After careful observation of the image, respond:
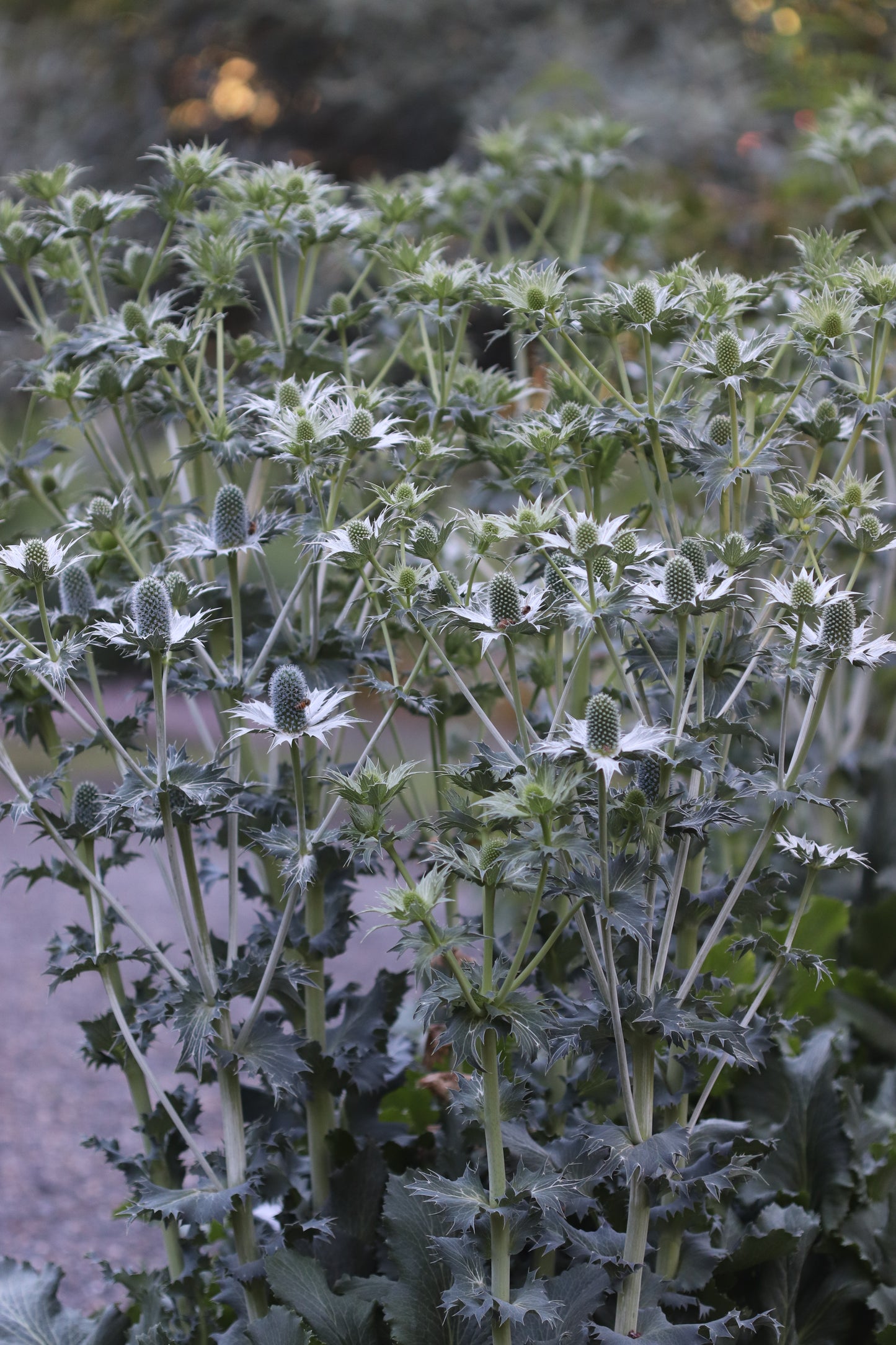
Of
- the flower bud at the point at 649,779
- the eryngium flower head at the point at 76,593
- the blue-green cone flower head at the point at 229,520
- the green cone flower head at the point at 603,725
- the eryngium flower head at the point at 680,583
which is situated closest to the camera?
the green cone flower head at the point at 603,725

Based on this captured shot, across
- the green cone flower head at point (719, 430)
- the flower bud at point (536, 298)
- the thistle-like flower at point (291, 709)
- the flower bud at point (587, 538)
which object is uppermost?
the flower bud at point (536, 298)

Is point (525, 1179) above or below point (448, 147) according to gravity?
below

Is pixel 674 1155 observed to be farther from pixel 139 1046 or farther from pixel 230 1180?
pixel 139 1046

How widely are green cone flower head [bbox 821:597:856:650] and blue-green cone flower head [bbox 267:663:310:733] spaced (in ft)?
2.13

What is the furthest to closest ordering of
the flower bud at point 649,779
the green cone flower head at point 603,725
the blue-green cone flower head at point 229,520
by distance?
the blue-green cone flower head at point 229,520 → the flower bud at point 649,779 → the green cone flower head at point 603,725

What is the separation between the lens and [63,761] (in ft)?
5.61

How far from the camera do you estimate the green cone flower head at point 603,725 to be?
1231 mm

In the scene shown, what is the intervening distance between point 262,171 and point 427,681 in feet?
3.24

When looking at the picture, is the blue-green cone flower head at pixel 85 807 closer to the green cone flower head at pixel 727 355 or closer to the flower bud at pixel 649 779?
the flower bud at pixel 649 779

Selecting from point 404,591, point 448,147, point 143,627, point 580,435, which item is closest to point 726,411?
point 580,435

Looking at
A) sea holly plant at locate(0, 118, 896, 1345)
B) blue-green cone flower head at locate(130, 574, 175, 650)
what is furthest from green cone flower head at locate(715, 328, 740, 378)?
blue-green cone flower head at locate(130, 574, 175, 650)

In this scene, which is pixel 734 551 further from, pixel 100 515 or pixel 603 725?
pixel 100 515

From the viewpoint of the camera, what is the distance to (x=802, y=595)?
137 centimetres

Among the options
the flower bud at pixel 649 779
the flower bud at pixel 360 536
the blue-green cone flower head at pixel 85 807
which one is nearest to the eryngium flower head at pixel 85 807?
the blue-green cone flower head at pixel 85 807
